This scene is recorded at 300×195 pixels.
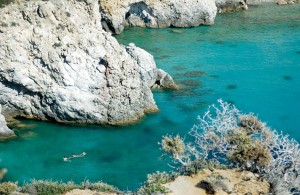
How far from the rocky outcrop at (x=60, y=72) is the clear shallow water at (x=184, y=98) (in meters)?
1.52

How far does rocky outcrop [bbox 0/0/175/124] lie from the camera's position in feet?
130

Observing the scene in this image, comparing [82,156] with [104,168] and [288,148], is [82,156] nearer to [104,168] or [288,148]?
[104,168]

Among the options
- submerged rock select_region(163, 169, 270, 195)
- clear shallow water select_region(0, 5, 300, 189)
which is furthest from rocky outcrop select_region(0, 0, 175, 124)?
submerged rock select_region(163, 169, 270, 195)

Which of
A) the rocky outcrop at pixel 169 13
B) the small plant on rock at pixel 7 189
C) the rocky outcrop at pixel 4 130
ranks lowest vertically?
the rocky outcrop at pixel 4 130

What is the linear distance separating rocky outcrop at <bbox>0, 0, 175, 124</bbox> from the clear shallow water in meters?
1.52

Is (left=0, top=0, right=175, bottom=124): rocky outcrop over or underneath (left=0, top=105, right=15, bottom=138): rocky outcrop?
over

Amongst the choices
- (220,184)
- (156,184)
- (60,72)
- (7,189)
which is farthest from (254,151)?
(60,72)

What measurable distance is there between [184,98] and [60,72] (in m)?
11.7

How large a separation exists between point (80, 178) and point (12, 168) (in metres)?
5.06

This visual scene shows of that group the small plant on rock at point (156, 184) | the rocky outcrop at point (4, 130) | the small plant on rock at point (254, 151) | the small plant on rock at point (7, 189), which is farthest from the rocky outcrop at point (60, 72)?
the small plant on rock at point (156, 184)

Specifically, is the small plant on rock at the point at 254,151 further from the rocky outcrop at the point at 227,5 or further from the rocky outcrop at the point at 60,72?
the rocky outcrop at the point at 227,5

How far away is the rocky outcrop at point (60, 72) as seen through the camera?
130 feet

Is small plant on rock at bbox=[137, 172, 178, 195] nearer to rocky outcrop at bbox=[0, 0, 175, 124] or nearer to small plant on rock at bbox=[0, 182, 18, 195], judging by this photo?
small plant on rock at bbox=[0, 182, 18, 195]

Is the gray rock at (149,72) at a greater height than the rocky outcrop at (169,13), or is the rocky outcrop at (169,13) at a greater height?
the rocky outcrop at (169,13)
